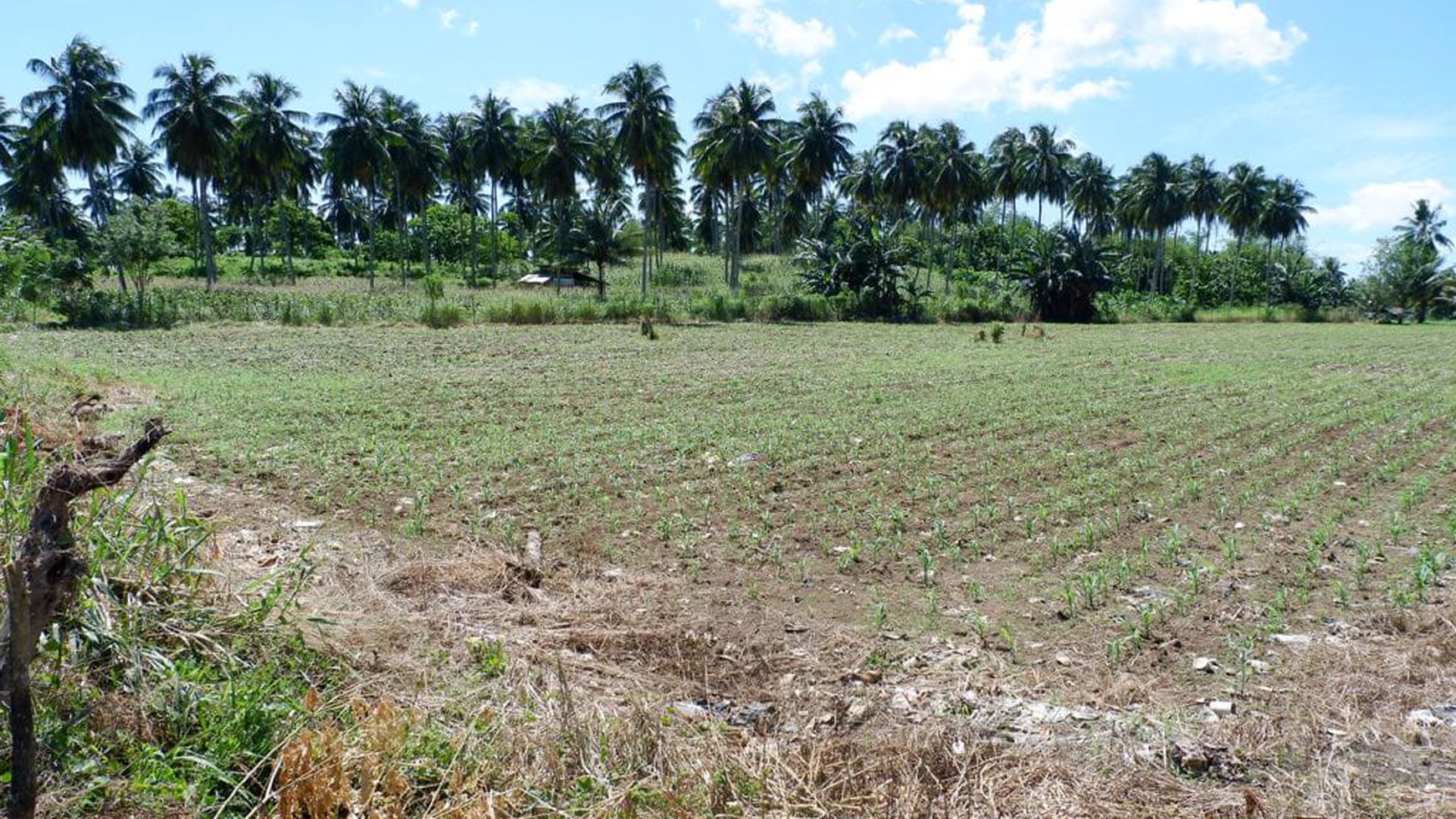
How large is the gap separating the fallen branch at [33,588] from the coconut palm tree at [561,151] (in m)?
45.5

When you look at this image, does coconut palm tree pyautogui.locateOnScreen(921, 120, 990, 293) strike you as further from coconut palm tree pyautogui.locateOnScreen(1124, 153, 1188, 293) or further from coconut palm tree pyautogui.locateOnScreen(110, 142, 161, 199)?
coconut palm tree pyautogui.locateOnScreen(110, 142, 161, 199)

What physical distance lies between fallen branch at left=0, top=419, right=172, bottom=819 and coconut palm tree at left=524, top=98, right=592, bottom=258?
4551cm

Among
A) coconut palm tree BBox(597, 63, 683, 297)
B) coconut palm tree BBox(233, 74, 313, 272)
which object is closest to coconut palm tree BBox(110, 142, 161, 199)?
coconut palm tree BBox(233, 74, 313, 272)

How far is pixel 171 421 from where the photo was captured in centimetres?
1088

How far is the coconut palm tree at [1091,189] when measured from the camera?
220ft

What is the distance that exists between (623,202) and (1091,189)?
3571cm

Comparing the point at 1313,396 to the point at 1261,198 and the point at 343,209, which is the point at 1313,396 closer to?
the point at 1261,198

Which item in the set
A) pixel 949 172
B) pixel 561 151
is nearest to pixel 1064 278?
pixel 949 172

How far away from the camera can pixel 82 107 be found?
39.1 meters

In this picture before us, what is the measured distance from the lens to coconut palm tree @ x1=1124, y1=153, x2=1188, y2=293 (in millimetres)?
62938

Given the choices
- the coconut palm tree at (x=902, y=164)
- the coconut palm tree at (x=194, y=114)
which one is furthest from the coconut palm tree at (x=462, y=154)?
the coconut palm tree at (x=902, y=164)

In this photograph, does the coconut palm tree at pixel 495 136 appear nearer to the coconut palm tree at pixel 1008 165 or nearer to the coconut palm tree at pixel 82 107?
the coconut palm tree at pixel 82 107

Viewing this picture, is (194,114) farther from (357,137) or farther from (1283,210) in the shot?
(1283,210)

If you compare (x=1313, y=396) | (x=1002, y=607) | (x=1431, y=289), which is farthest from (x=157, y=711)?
(x=1431, y=289)
